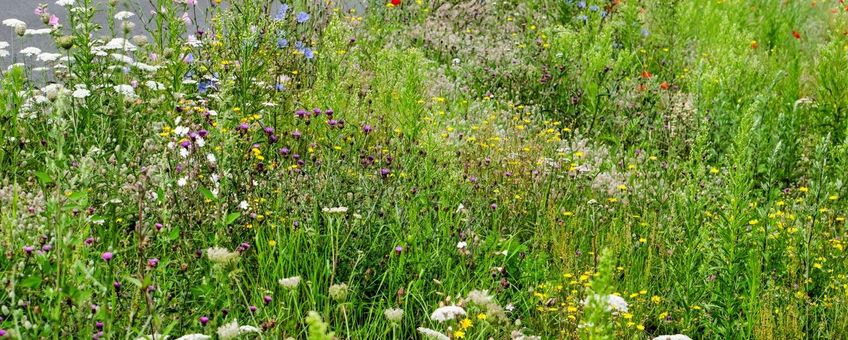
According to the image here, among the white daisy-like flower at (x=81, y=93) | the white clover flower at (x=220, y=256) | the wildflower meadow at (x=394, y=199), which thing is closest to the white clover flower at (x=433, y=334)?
the wildflower meadow at (x=394, y=199)

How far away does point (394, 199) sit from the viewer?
4.00m

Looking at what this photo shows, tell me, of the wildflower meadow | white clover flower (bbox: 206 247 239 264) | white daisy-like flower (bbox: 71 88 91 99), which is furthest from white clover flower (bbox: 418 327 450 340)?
white daisy-like flower (bbox: 71 88 91 99)

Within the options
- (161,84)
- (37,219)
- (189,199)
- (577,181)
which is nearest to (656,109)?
Answer: (577,181)

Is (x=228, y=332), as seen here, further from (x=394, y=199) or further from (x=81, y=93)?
(x=81, y=93)

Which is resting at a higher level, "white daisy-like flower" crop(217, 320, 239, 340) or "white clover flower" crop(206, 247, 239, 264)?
"white clover flower" crop(206, 247, 239, 264)

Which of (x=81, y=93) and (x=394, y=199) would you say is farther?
(x=81, y=93)

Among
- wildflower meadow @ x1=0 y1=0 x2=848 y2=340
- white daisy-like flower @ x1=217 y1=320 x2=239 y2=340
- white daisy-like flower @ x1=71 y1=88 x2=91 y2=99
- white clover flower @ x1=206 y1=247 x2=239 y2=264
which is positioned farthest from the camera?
white daisy-like flower @ x1=71 y1=88 x2=91 y2=99

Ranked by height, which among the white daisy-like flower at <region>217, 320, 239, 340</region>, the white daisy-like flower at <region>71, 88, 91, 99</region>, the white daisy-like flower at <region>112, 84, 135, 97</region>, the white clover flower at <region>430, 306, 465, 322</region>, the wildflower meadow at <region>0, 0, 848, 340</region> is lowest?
the wildflower meadow at <region>0, 0, 848, 340</region>

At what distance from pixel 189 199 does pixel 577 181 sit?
6.77ft

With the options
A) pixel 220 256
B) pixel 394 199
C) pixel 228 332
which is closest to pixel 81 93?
pixel 394 199

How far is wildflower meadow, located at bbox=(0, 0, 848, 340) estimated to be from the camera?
2900 mm

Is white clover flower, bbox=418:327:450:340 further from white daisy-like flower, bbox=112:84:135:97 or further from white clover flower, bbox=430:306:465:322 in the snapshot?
white daisy-like flower, bbox=112:84:135:97

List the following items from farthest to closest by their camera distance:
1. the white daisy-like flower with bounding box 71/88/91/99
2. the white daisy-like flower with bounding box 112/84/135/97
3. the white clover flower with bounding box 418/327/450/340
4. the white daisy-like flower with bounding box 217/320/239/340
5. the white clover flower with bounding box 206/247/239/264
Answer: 1. the white daisy-like flower with bounding box 112/84/135/97
2. the white daisy-like flower with bounding box 71/88/91/99
3. the white clover flower with bounding box 418/327/450/340
4. the white clover flower with bounding box 206/247/239/264
5. the white daisy-like flower with bounding box 217/320/239/340

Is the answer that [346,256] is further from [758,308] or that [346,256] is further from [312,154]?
[758,308]
